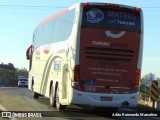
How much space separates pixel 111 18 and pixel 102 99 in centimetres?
298

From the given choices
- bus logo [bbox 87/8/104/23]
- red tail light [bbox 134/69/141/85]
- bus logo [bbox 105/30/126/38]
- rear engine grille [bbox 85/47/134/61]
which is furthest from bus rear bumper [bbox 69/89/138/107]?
bus logo [bbox 87/8/104/23]

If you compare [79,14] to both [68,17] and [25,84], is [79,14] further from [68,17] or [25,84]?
[25,84]

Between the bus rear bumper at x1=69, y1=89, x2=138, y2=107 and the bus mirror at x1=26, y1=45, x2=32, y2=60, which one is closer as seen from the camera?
the bus rear bumper at x1=69, y1=89, x2=138, y2=107

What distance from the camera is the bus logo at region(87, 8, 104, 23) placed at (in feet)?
52.7

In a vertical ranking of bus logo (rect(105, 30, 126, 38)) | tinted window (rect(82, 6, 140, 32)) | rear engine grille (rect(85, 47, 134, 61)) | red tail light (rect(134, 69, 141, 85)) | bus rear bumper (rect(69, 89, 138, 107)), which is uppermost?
tinted window (rect(82, 6, 140, 32))

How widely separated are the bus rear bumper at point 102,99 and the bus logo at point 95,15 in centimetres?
263

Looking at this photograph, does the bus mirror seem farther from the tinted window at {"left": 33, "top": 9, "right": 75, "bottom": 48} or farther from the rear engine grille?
the rear engine grille

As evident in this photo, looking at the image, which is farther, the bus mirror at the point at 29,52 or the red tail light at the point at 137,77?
the bus mirror at the point at 29,52

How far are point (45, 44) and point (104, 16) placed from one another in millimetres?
6306

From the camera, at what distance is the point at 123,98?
53.3 feet

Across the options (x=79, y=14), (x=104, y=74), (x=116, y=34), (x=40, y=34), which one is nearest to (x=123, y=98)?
(x=104, y=74)

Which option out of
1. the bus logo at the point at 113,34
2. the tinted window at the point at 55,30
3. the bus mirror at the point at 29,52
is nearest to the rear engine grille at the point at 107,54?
the bus logo at the point at 113,34

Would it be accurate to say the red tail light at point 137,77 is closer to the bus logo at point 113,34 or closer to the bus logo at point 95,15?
the bus logo at point 113,34

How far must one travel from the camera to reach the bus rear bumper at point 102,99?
15859 millimetres
